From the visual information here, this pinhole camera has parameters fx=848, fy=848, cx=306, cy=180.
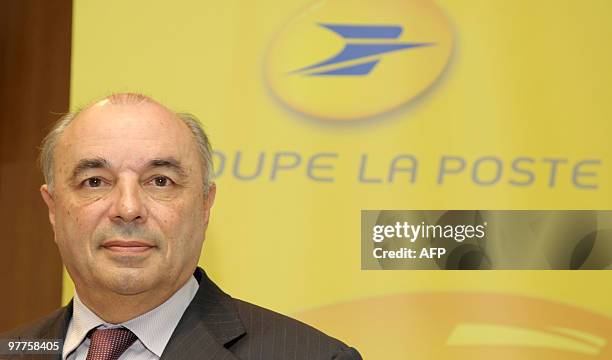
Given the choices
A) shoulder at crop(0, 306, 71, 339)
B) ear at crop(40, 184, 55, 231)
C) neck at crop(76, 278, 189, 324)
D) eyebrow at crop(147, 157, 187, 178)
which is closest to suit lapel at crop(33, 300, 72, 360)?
shoulder at crop(0, 306, 71, 339)

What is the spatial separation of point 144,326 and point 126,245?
0.22 metres

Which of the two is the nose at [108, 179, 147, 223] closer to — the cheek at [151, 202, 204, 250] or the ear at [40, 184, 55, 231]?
the cheek at [151, 202, 204, 250]

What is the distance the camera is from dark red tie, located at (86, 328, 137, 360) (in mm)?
2035

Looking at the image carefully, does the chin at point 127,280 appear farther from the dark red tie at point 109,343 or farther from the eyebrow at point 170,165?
the eyebrow at point 170,165

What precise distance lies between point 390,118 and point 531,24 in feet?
1.81

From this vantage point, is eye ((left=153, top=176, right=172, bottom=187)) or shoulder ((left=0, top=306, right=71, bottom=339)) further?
shoulder ((left=0, top=306, right=71, bottom=339))

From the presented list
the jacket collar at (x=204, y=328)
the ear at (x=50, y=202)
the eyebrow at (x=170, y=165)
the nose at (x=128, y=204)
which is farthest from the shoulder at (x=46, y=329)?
the eyebrow at (x=170, y=165)

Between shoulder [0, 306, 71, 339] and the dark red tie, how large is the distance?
17 cm

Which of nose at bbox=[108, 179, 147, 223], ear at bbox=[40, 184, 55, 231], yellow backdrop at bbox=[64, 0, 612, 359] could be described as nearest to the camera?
nose at bbox=[108, 179, 147, 223]

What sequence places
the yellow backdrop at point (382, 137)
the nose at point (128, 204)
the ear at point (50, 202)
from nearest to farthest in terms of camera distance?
the nose at point (128, 204)
the ear at point (50, 202)
the yellow backdrop at point (382, 137)

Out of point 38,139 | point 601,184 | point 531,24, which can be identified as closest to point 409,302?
point 601,184

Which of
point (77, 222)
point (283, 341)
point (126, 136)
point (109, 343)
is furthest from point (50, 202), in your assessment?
point (283, 341)

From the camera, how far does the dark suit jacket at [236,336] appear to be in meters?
2.02

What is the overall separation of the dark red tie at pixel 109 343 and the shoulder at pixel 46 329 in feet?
0.56
